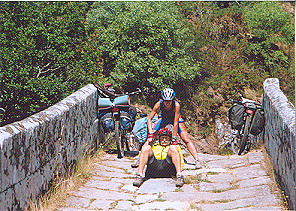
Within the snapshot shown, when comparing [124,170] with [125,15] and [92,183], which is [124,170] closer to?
[92,183]

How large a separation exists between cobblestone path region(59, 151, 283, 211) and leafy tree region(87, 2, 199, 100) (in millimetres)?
11616

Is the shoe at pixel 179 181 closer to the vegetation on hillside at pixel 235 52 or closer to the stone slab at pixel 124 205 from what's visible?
the stone slab at pixel 124 205

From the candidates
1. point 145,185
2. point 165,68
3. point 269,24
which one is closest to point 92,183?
point 145,185

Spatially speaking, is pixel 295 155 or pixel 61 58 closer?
pixel 295 155

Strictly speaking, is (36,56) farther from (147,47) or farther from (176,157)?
(176,157)

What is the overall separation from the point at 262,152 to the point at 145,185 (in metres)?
3.09

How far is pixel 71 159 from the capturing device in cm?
655

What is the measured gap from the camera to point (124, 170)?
7711 mm

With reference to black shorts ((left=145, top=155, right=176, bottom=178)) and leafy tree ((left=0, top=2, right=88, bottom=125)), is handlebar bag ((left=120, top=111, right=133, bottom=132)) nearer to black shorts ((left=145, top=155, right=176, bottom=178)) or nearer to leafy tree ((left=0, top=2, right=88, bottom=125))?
black shorts ((left=145, top=155, right=176, bottom=178))

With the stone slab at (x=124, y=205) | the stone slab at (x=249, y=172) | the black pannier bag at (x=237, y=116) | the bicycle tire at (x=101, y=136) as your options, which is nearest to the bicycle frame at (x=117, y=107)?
the bicycle tire at (x=101, y=136)

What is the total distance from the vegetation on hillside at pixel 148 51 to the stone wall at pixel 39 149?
9561 mm

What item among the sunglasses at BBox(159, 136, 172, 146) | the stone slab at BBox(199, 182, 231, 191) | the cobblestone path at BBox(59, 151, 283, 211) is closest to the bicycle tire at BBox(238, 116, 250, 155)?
the cobblestone path at BBox(59, 151, 283, 211)

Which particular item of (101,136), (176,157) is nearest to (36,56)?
(101,136)

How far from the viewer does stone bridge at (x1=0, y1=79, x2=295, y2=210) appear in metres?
4.24
